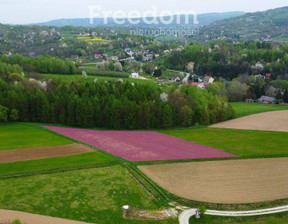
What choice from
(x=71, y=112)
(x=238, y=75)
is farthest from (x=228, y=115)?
(x=238, y=75)

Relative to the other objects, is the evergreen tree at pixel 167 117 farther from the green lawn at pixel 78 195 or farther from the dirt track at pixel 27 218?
the dirt track at pixel 27 218

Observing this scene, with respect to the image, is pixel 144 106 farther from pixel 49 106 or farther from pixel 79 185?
pixel 79 185

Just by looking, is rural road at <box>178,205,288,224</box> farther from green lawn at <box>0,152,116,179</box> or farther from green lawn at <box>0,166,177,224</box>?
green lawn at <box>0,152,116,179</box>

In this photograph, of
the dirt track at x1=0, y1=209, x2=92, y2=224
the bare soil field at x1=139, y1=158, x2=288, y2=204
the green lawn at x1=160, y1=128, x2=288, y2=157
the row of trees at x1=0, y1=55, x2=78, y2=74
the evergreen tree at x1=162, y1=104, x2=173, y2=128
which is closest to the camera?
the dirt track at x1=0, y1=209, x2=92, y2=224

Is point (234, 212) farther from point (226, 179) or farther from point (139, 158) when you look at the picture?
point (139, 158)

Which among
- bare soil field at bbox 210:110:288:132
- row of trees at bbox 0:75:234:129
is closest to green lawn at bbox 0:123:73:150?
row of trees at bbox 0:75:234:129

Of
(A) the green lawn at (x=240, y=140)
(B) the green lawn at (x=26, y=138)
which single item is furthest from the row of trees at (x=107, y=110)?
(B) the green lawn at (x=26, y=138)

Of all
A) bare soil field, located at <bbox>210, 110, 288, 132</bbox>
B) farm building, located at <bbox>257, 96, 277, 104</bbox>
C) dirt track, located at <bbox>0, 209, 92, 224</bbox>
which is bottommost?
farm building, located at <bbox>257, 96, 277, 104</bbox>
